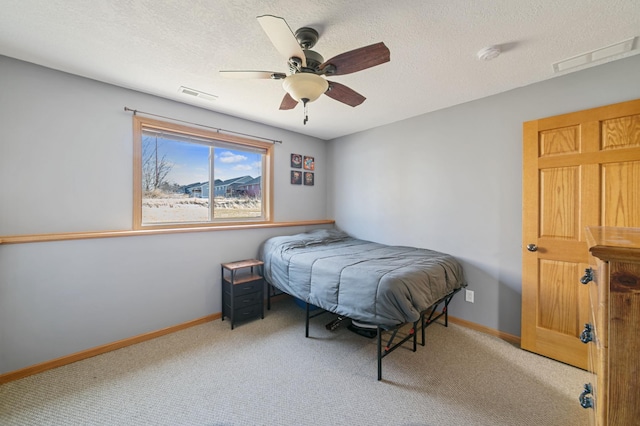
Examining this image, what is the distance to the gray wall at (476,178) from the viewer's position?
86.7 inches

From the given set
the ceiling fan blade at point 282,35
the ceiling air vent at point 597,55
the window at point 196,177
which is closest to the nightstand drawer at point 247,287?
the window at point 196,177

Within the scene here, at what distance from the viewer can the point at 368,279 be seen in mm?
2004

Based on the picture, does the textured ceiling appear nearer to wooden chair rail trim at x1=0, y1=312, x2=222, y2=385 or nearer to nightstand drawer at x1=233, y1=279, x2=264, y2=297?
nightstand drawer at x1=233, y1=279, x2=264, y2=297

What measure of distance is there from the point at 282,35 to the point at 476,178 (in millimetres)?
2416

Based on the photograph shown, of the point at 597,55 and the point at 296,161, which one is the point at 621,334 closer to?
the point at 597,55

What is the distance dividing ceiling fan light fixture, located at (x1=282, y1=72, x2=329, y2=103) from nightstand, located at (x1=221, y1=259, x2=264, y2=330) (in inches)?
80.3

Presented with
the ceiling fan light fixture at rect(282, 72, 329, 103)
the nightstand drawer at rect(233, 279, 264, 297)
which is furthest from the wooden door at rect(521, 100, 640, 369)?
the nightstand drawer at rect(233, 279, 264, 297)

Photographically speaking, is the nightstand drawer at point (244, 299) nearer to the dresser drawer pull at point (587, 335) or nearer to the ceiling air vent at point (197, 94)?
the ceiling air vent at point (197, 94)

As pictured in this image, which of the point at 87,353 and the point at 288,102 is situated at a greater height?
the point at 288,102

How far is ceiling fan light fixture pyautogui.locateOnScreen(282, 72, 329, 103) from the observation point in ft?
5.07

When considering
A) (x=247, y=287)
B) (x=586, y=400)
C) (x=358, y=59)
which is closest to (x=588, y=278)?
(x=586, y=400)

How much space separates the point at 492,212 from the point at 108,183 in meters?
3.83

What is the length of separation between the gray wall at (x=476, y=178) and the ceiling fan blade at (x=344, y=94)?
4.95 ft

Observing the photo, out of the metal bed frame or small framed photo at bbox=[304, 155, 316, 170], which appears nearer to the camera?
the metal bed frame
